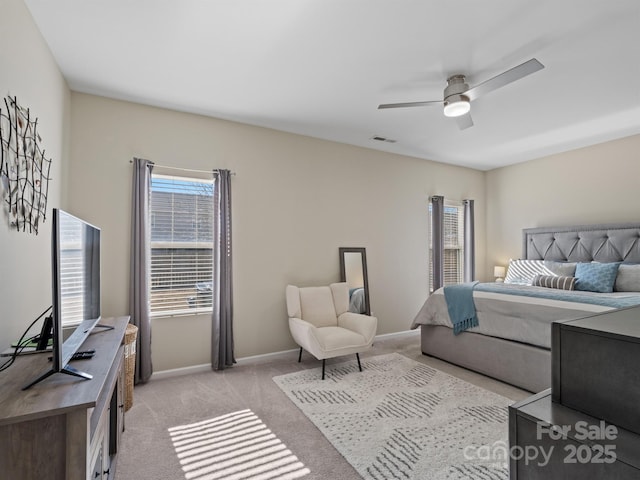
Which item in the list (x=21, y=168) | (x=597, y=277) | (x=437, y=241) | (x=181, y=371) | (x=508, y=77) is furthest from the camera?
(x=437, y=241)

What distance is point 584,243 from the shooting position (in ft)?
14.6

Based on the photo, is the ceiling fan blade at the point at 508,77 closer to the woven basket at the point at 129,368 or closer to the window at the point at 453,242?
the window at the point at 453,242

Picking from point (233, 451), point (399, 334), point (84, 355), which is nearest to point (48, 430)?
point (84, 355)

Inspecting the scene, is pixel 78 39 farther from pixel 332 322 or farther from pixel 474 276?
pixel 474 276

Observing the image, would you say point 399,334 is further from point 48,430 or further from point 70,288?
point 48,430

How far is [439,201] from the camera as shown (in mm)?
5242

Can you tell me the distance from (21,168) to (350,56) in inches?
88.1

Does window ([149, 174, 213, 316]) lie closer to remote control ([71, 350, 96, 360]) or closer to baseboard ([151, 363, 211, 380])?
baseboard ([151, 363, 211, 380])

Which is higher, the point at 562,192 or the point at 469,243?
the point at 562,192

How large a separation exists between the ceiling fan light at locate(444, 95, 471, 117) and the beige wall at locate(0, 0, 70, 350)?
9.60 ft

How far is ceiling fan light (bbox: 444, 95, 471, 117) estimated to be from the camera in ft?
9.09

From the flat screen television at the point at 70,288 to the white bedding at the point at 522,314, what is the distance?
328cm

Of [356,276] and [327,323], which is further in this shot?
[356,276]

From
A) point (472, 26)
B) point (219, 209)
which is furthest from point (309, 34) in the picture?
point (219, 209)
